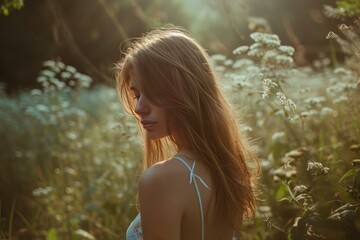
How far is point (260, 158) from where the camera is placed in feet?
14.2


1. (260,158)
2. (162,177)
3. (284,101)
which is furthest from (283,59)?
(162,177)

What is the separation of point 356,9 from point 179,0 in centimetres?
1203

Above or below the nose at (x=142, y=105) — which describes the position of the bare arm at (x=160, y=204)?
below

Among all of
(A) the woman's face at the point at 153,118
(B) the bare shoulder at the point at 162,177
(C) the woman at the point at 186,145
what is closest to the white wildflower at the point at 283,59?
(C) the woman at the point at 186,145

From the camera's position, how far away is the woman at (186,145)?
175 centimetres

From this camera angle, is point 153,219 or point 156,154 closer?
point 153,219

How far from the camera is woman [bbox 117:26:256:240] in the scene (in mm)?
1755

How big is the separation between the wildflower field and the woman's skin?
1.32 ft

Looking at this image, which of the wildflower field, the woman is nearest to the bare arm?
the woman

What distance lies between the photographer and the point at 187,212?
1815 mm

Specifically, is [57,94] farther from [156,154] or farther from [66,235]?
[156,154]

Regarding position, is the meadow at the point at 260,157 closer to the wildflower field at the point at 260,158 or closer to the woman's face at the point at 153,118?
the wildflower field at the point at 260,158

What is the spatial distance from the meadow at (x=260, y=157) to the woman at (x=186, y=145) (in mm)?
286

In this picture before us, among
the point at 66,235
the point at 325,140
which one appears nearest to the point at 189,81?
the point at 325,140
